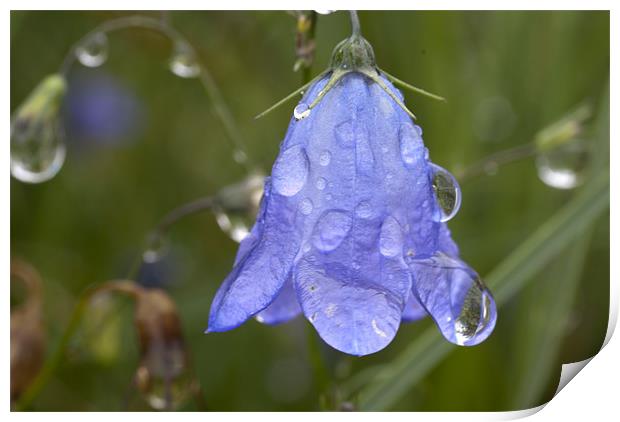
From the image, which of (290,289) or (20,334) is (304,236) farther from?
(20,334)

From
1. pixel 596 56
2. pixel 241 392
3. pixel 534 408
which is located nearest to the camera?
pixel 534 408

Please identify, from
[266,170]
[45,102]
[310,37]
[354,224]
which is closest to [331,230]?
[354,224]

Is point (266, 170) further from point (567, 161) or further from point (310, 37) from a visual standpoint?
point (310, 37)

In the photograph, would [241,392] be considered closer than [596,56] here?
No

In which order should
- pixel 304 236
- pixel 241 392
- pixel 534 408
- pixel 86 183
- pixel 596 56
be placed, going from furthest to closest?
pixel 86 183 < pixel 241 392 < pixel 596 56 < pixel 534 408 < pixel 304 236

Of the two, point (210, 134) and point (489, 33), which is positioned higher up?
point (489, 33)

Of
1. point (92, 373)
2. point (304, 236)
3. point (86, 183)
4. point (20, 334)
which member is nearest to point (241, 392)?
point (92, 373)

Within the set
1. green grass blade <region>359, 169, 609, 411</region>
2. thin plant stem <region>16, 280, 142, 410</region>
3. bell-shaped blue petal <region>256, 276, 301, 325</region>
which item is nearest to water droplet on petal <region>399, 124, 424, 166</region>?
bell-shaped blue petal <region>256, 276, 301, 325</region>
